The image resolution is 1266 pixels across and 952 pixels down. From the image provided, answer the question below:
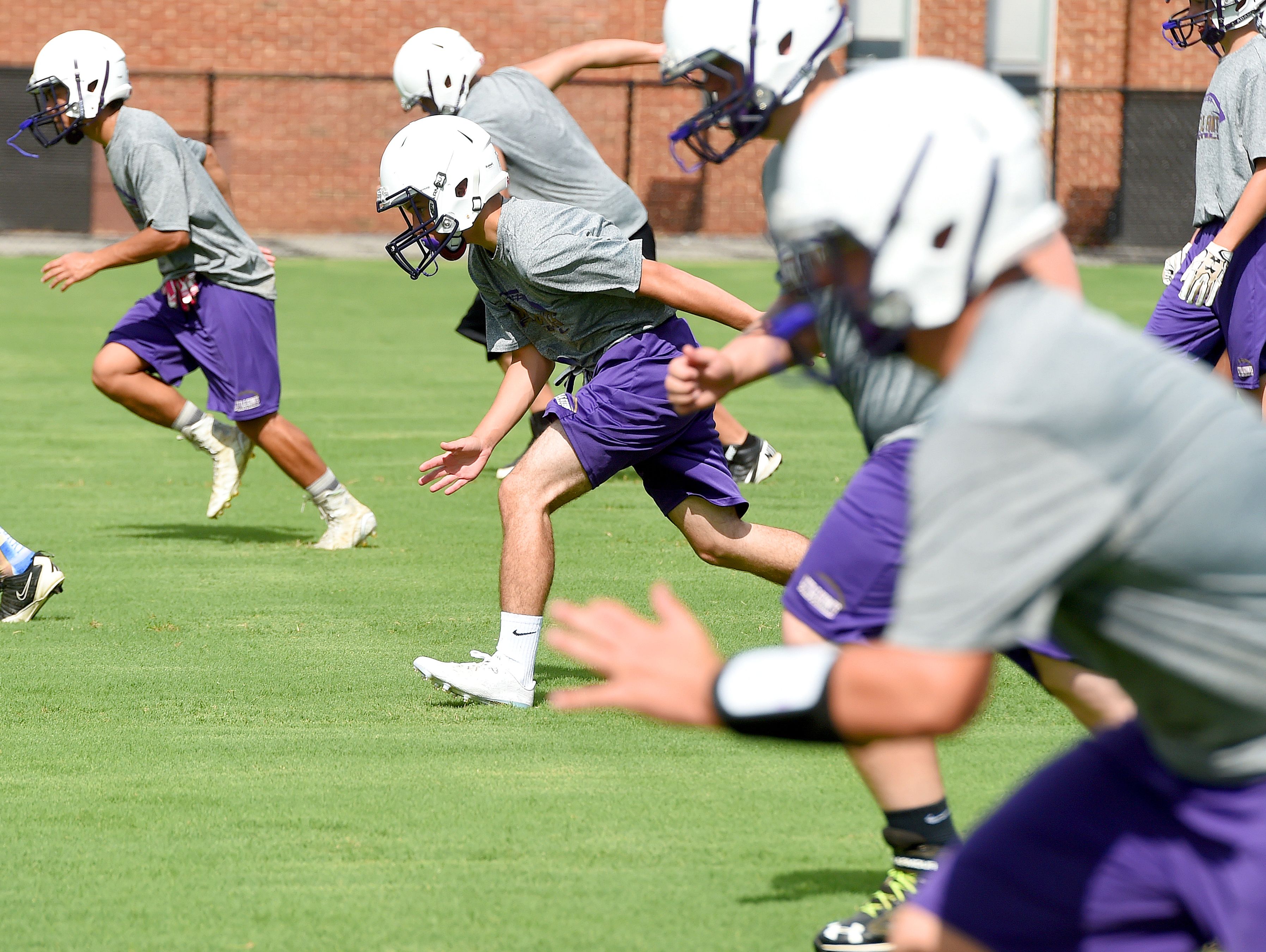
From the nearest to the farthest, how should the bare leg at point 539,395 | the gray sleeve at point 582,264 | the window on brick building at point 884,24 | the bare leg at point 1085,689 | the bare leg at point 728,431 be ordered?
the bare leg at point 1085,689, the gray sleeve at point 582,264, the bare leg at point 728,431, the bare leg at point 539,395, the window on brick building at point 884,24

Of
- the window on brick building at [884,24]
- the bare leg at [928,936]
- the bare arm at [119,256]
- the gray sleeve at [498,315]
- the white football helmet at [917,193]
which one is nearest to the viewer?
the white football helmet at [917,193]

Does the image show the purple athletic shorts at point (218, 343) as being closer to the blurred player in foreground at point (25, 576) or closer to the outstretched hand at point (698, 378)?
the blurred player in foreground at point (25, 576)

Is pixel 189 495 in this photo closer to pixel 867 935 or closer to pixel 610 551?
pixel 610 551

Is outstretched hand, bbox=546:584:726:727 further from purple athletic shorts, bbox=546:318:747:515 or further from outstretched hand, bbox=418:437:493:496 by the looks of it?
outstretched hand, bbox=418:437:493:496

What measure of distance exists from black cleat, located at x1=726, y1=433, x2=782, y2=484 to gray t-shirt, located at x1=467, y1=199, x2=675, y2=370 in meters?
3.43

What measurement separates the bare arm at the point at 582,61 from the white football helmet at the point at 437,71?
44 centimetres

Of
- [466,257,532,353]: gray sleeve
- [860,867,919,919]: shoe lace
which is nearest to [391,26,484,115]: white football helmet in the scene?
[466,257,532,353]: gray sleeve

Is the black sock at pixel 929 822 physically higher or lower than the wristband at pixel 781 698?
lower

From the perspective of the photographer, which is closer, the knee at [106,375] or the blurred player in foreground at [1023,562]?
the blurred player in foreground at [1023,562]

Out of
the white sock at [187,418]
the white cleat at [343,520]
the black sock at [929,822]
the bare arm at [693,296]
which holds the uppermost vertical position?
the bare arm at [693,296]

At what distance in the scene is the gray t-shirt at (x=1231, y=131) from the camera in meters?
7.30

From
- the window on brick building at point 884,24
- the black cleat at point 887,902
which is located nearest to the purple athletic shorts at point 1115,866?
the black cleat at point 887,902

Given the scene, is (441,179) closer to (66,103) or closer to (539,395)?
(539,395)

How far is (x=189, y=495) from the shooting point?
409 inches
